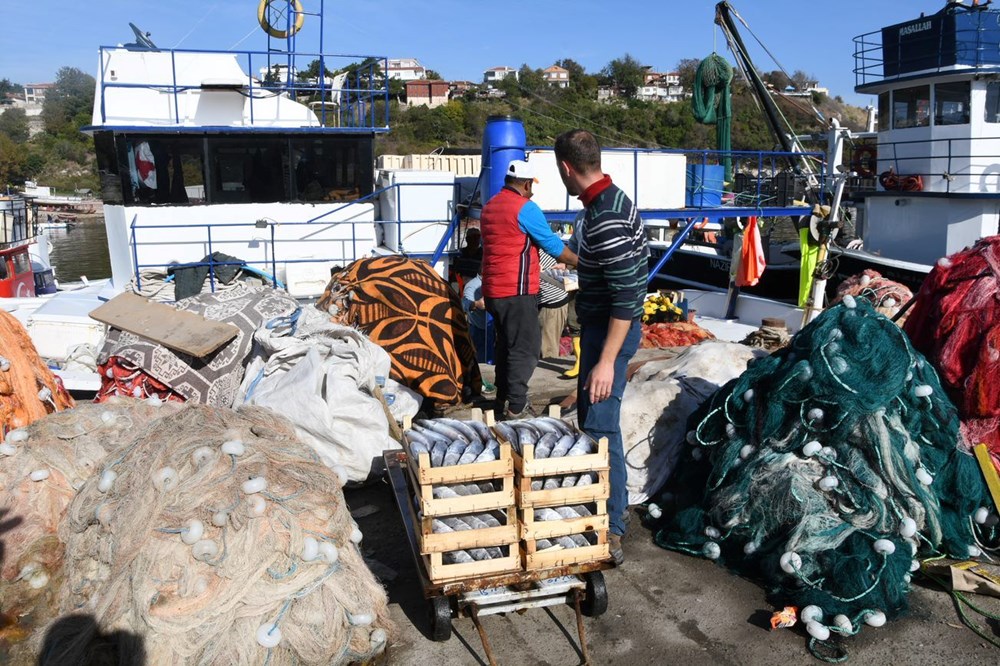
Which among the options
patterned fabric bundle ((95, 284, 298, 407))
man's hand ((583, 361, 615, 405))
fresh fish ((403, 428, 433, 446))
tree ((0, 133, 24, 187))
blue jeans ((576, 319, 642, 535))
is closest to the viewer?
fresh fish ((403, 428, 433, 446))

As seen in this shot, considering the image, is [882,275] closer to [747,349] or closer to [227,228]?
[747,349]

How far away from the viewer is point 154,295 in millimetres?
8758

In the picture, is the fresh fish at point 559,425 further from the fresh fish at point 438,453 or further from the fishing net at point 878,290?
the fishing net at point 878,290

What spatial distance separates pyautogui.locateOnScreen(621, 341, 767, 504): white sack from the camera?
4734 mm

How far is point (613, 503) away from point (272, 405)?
2124 millimetres

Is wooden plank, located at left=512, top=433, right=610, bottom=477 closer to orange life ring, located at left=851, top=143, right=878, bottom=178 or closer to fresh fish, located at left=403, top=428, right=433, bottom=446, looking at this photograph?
fresh fish, located at left=403, top=428, right=433, bottom=446

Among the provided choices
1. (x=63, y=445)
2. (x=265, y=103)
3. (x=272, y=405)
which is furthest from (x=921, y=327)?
(x=265, y=103)

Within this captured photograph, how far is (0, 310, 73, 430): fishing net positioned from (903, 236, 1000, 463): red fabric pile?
202 inches

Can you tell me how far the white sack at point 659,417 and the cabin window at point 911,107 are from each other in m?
10.2

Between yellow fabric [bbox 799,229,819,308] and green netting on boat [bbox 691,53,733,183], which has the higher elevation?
green netting on boat [bbox 691,53,733,183]

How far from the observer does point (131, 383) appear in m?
5.83

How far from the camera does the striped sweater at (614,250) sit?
12.3ft

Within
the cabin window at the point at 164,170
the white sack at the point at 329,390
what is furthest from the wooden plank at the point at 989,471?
the cabin window at the point at 164,170

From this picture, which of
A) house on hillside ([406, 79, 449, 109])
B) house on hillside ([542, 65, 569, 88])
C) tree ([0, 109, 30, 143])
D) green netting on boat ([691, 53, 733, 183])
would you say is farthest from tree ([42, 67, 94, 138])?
green netting on boat ([691, 53, 733, 183])
